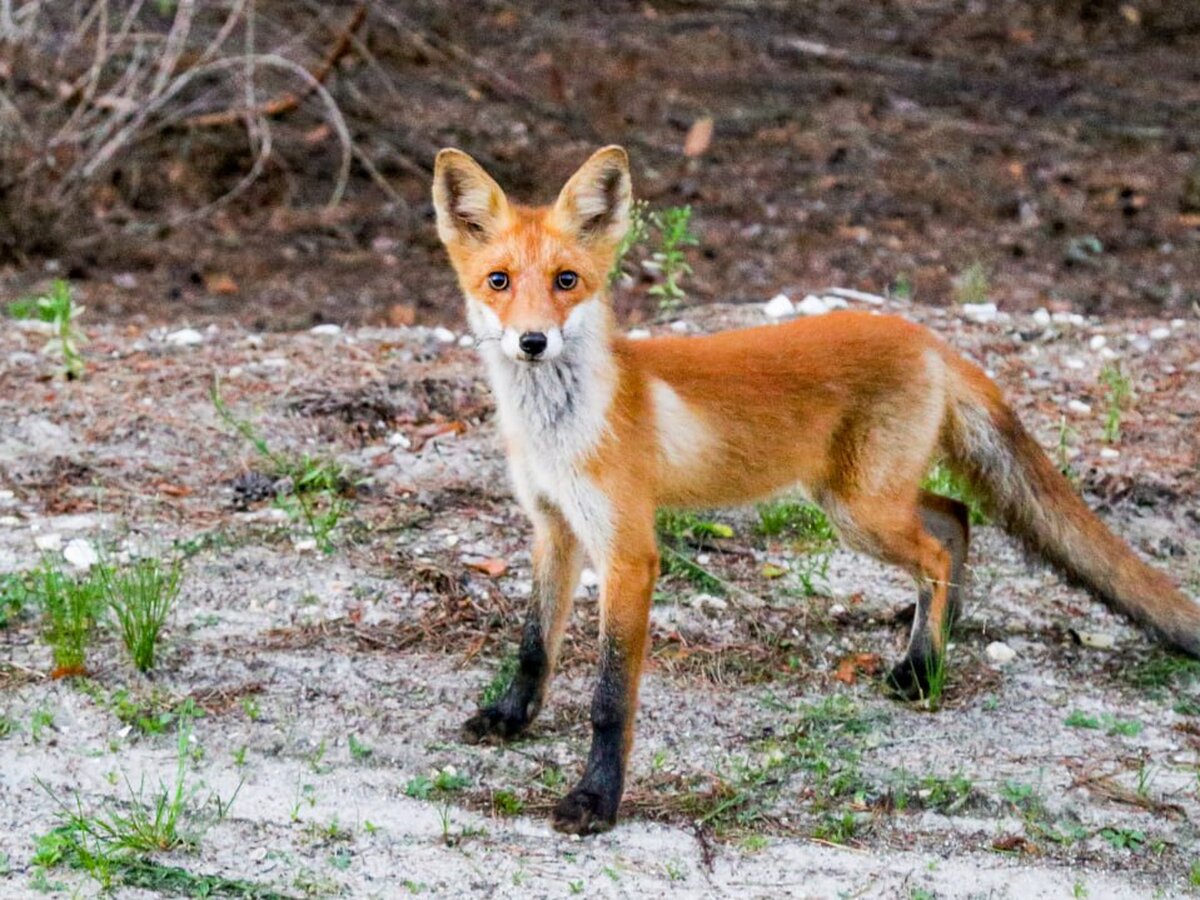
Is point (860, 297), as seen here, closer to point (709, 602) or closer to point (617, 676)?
point (709, 602)

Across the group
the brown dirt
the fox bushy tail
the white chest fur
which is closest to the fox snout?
the white chest fur


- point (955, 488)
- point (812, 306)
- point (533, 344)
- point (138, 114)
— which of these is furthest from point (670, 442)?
point (138, 114)

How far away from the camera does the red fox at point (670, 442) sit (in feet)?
12.8

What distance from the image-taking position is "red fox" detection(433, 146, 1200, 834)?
389cm

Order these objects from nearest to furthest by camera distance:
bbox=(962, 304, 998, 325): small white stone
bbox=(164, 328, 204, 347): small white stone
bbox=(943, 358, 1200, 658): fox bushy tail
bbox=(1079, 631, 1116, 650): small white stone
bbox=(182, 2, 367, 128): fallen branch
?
bbox=(943, 358, 1200, 658): fox bushy tail < bbox=(1079, 631, 1116, 650): small white stone < bbox=(164, 328, 204, 347): small white stone < bbox=(962, 304, 998, 325): small white stone < bbox=(182, 2, 367, 128): fallen branch

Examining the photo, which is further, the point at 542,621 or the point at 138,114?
the point at 138,114

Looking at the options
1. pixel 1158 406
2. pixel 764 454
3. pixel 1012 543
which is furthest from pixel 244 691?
pixel 1158 406

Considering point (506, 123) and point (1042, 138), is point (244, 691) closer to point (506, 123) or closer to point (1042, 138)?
point (506, 123)

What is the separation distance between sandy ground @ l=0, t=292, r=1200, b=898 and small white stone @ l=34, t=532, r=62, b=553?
0.01m

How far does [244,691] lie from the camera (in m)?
4.37

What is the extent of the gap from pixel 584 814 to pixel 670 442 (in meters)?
1.00

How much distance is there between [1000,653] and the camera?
4.82 meters

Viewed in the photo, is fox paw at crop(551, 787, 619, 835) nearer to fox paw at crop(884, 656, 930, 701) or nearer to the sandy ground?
the sandy ground

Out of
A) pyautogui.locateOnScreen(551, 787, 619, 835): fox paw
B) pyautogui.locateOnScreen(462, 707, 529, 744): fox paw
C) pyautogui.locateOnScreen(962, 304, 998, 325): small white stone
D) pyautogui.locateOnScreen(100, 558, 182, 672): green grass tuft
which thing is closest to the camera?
pyautogui.locateOnScreen(551, 787, 619, 835): fox paw
